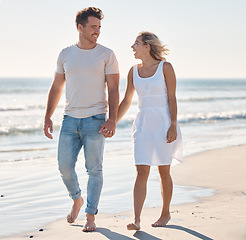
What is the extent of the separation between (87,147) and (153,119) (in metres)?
0.65

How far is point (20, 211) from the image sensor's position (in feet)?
17.5

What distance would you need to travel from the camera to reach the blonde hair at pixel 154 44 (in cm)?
452

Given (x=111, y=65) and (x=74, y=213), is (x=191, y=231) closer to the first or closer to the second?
(x=74, y=213)

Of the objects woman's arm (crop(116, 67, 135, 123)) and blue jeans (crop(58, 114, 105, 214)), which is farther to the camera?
woman's arm (crop(116, 67, 135, 123))

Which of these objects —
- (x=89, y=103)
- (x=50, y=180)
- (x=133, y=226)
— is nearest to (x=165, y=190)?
(x=133, y=226)

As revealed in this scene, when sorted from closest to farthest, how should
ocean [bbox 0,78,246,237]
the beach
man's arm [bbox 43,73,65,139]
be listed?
the beach, man's arm [bbox 43,73,65,139], ocean [bbox 0,78,246,237]

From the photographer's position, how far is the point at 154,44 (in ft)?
14.8

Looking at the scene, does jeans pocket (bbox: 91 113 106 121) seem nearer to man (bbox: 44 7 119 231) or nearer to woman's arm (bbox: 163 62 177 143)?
man (bbox: 44 7 119 231)

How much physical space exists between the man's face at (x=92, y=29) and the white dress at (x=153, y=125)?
59cm

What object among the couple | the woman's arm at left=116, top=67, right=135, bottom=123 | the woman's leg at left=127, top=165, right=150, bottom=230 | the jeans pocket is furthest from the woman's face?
the woman's leg at left=127, top=165, right=150, bottom=230

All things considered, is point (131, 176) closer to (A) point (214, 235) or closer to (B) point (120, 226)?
(B) point (120, 226)

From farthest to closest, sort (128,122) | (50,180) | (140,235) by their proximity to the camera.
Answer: (128,122)
(50,180)
(140,235)

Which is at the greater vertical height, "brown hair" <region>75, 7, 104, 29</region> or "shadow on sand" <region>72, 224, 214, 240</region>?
"brown hair" <region>75, 7, 104, 29</region>

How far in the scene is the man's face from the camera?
449 centimetres
